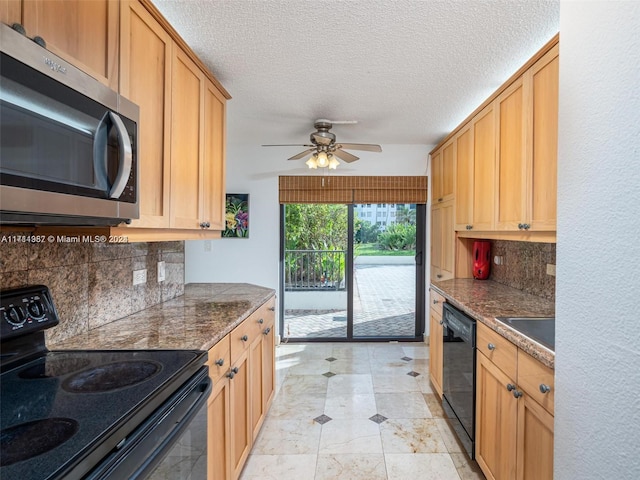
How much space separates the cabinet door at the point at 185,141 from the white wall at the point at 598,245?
1.57 metres

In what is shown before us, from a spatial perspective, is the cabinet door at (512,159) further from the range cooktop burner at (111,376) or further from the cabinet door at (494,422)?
the range cooktop burner at (111,376)

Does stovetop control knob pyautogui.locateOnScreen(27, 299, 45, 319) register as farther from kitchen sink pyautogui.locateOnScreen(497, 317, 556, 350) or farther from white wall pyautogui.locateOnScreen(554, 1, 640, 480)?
kitchen sink pyautogui.locateOnScreen(497, 317, 556, 350)

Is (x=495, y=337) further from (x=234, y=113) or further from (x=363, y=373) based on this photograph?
(x=234, y=113)

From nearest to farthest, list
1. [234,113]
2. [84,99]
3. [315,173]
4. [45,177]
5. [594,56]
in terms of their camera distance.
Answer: [594,56], [45,177], [84,99], [234,113], [315,173]

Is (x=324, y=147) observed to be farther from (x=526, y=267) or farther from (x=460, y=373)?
(x=460, y=373)

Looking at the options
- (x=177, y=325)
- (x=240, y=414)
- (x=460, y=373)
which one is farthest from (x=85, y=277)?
(x=460, y=373)

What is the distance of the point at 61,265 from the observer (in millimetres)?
1370

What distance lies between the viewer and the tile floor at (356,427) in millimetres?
1996

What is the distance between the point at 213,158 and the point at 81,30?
1.14m

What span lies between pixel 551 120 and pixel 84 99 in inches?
79.5

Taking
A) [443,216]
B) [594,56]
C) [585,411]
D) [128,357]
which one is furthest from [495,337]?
[443,216]

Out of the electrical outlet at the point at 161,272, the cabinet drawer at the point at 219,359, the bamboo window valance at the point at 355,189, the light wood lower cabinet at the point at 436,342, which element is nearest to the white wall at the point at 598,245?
the cabinet drawer at the point at 219,359

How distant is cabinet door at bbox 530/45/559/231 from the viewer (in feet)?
5.57

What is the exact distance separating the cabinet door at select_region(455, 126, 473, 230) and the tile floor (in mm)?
1519
